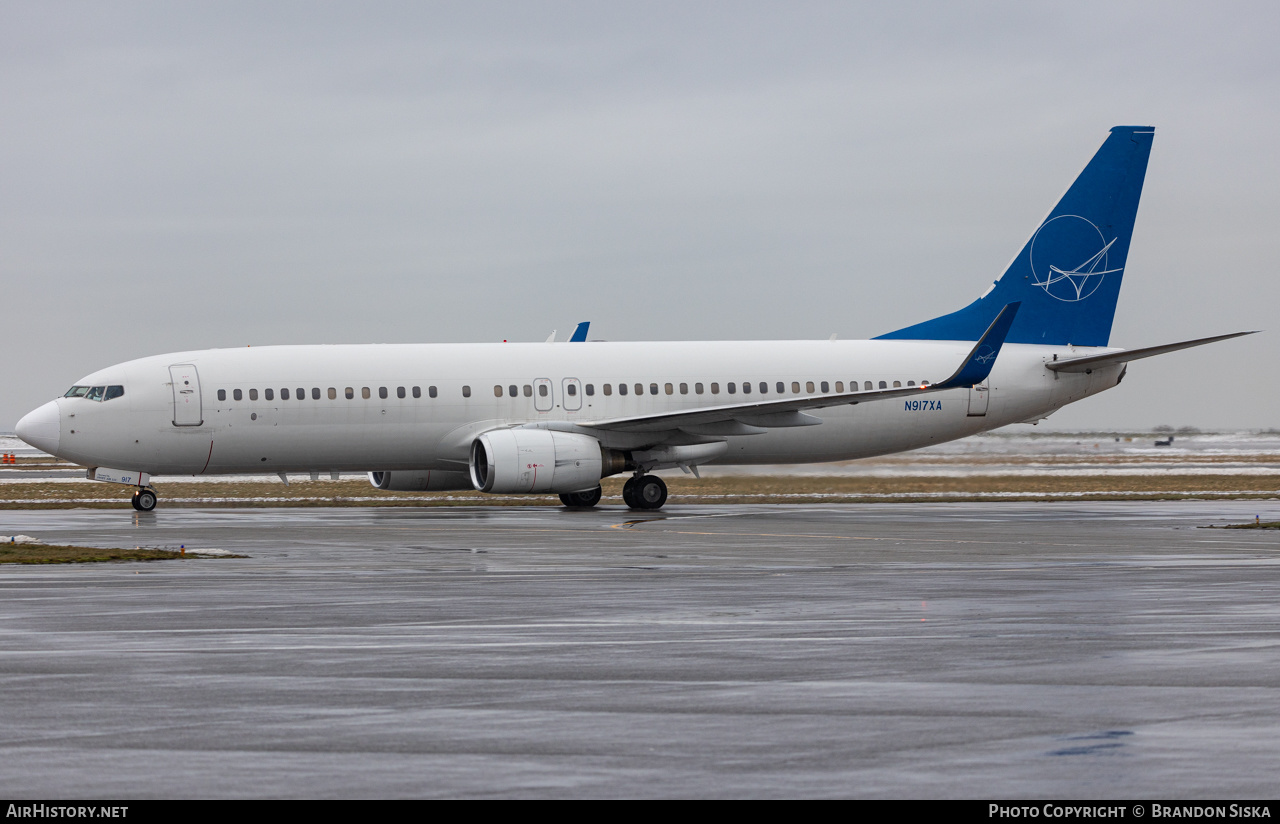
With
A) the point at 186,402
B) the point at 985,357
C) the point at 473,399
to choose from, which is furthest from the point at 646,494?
the point at 186,402

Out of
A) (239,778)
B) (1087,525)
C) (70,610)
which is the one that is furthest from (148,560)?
(1087,525)

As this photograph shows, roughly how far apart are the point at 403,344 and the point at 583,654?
79.2ft

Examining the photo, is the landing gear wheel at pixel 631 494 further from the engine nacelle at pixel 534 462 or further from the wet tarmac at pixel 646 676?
the wet tarmac at pixel 646 676

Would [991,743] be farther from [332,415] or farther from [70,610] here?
[332,415]

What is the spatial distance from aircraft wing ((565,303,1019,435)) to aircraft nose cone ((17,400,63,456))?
11430mm

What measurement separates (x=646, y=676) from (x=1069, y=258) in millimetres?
30009

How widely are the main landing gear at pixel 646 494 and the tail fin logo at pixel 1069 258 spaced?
37.9 feet

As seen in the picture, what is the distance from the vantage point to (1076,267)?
121 ft

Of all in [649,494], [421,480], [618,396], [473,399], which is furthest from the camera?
[421,480]

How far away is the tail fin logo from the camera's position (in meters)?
36.7

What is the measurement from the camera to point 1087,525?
27.1m

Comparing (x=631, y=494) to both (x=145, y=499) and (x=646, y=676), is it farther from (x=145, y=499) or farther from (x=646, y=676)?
(x=646, y=676)

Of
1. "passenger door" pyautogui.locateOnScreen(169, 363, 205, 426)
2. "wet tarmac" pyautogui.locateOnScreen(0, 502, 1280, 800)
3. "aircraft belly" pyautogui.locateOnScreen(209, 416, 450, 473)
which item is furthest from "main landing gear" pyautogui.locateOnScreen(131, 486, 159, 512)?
"wet tarmac" pyautogui.locateOnScreen(0, 502, 1280, 800)

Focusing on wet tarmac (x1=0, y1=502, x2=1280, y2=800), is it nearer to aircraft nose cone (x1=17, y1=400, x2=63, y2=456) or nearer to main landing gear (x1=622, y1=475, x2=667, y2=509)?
main landing gear (x1=622, y1=475, x2=667, y2=509)
